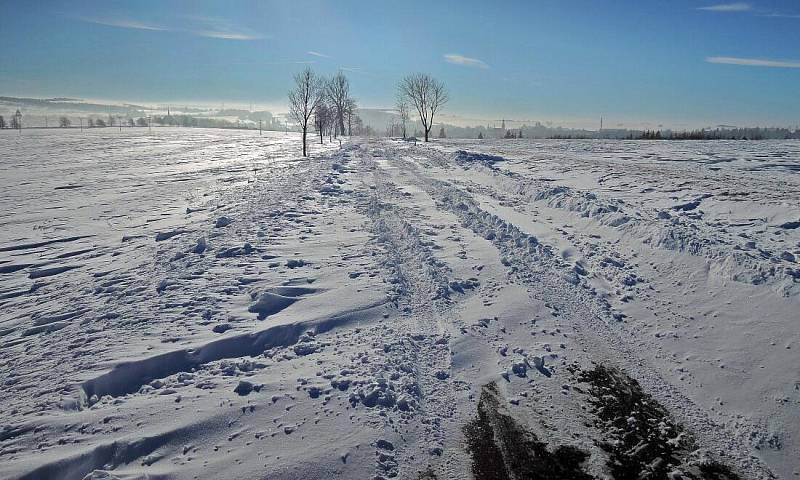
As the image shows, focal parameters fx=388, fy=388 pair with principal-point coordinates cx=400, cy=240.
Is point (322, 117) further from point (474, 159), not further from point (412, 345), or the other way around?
point (412, 345)

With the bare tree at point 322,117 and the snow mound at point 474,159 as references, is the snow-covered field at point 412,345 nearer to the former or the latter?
the snow mound at point 474,159

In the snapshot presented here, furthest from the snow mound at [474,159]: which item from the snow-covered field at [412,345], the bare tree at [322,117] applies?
the bare tree at [322,117]

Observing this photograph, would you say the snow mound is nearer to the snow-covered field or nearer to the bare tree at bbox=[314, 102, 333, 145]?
the snow-covered field

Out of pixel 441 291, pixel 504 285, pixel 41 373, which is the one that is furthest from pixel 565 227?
pixel 41 373

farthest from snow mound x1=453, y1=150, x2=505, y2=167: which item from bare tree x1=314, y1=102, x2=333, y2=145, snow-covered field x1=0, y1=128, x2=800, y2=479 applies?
bare tree x1=314, y1=102, x2=333, y2=145

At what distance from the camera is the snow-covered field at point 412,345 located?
3.72 m

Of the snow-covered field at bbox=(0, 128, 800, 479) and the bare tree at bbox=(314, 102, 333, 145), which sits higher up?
the bare tree at bbox=(314, 102, 333, 145)

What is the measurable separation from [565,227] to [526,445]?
799cm

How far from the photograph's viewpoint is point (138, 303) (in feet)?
21.6

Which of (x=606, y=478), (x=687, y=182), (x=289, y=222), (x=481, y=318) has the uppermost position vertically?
(x=687, y=182)

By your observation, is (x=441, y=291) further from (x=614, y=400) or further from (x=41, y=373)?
(x=41, y=373)

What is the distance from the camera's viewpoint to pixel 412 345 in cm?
539

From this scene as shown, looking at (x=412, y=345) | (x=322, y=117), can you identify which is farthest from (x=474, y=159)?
(x=322, y=117)

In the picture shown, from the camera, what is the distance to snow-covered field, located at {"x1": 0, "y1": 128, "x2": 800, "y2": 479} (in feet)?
12.2
